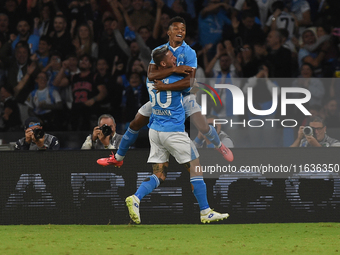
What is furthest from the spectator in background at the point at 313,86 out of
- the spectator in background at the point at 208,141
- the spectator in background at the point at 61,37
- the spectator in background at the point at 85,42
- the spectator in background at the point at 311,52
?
the spectator in background at the point at 61,37

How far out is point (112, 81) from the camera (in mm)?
9211

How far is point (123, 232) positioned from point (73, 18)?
5459 mm

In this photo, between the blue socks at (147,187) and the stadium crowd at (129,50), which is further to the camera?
the stadium crowd at (129,50)

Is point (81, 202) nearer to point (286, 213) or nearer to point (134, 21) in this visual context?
point (286, 213)

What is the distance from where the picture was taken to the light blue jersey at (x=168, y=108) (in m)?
5.54

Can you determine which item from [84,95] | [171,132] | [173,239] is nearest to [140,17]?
[84,95]

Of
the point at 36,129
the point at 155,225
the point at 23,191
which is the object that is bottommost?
the point at 155,225

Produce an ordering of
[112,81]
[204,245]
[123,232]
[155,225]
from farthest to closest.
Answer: [112,81]
[155,225]
[123,232]
[204,245]

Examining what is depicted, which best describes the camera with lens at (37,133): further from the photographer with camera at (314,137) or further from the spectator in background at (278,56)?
the spectator in background at (278,56)

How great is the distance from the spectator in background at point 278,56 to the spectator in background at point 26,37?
4163 millimetres

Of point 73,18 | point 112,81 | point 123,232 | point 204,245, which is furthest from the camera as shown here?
point 73,18

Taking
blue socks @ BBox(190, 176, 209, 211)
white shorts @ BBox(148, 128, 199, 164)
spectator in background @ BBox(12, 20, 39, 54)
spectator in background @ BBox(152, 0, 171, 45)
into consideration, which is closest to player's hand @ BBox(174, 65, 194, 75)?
white shorts @ BBox(148, 128, 199, 164)

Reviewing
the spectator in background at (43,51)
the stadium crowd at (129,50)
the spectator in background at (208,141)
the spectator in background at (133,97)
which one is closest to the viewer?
the spectator in background at (208,141)

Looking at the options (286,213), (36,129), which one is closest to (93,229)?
(36,129)
